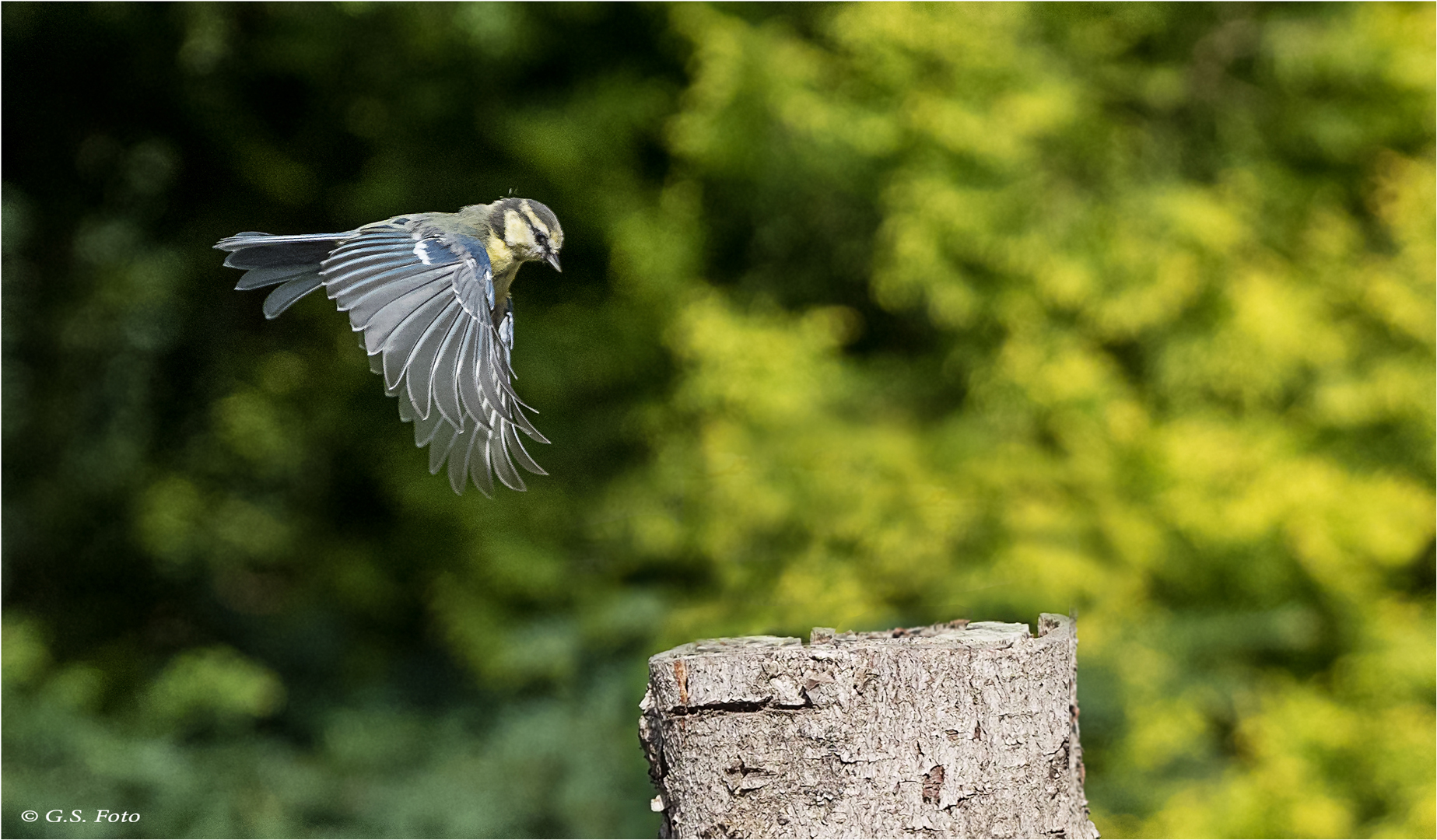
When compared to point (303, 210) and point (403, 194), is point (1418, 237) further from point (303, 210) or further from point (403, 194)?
point (303, 210)

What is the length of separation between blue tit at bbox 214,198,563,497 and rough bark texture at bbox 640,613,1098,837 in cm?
34

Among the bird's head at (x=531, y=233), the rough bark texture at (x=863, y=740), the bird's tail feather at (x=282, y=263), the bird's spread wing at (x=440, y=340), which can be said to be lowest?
the rough bark texture at (x=863, y=740)

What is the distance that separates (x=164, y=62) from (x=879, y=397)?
2.32 metres

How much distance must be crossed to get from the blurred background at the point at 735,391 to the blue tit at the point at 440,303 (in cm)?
149

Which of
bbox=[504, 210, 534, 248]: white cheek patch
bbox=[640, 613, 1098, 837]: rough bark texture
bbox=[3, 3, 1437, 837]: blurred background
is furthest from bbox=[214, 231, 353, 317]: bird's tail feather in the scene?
bbox=[3, 3, 1437, 837]: blurred background

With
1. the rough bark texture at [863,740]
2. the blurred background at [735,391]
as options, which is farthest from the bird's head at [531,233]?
the blurred background at [735,391]

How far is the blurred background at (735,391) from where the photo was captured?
10.8 ft

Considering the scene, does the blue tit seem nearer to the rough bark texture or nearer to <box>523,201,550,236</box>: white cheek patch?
<box>523,201,550,236</box>: white cheek patch

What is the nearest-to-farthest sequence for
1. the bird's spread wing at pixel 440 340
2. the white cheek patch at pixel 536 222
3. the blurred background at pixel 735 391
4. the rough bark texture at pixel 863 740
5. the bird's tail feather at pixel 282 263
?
the rough bark texture at pixel 863 740
the bird's spread wing at pixel 440 340
the bird's tail feather at pixel 282 263
the white cheek patch at pixel 536 222
the blurred background at pixel 735 391

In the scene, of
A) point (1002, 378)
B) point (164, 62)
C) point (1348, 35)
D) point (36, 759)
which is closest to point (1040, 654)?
point (1002, 378)

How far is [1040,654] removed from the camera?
4.50 ft

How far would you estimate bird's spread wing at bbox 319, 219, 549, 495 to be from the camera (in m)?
1.42

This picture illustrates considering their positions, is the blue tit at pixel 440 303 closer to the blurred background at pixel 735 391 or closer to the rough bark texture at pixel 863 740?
the rough bark texture at pixel 863 740

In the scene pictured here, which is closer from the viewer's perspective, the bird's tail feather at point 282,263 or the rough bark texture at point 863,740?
the rough bark texture at point 863,740
